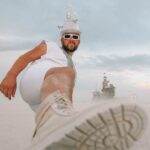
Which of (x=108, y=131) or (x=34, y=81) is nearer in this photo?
(x=108, y=131)

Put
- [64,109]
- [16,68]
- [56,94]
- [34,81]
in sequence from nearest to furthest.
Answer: [64,109] < [56,94] < [34,81] < [16,68]

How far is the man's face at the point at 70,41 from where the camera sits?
11.5ft

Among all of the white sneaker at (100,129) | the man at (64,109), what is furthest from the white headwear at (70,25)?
the white sneaker at (100,129)

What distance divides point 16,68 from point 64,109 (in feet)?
2.53

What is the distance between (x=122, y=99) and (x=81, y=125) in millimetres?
247

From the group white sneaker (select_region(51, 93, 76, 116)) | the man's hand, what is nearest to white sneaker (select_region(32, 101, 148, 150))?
white sneaker (select_region(51, 93, 76, 116))

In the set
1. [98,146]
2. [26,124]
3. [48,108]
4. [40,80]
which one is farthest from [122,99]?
[26,124]

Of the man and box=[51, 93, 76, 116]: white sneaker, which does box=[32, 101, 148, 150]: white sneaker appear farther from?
box=[51, 93, 76, 116]: white sneaker

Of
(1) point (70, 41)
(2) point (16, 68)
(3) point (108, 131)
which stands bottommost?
(3) point (108, 131)

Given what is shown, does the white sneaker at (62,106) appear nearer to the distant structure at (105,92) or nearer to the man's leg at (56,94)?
the man's leg at (56,94)

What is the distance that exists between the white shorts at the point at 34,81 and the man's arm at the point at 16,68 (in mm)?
113

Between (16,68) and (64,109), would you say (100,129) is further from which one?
(16,68)

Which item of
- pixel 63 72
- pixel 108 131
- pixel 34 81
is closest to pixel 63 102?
pixel 63 72

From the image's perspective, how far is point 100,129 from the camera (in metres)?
2.45
